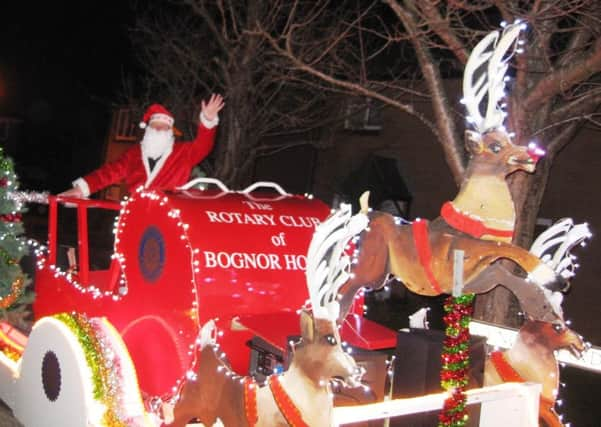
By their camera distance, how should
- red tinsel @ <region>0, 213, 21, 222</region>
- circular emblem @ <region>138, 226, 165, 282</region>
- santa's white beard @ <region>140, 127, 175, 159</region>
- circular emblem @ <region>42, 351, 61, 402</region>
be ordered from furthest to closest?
1. red tinsel @ <region>0, 213, 21, 222</region>
2. santa's white beard @ <region>140, 127, 175, 159</region>
3. circular emblem @ <region>138, 226, 165, 282</region>
4. circular emblem @ <region>42, 351, 61, 402</region>

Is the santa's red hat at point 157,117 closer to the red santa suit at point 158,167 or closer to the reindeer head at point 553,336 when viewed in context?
the red santa suit at point 158,167

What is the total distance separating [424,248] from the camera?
3760mm

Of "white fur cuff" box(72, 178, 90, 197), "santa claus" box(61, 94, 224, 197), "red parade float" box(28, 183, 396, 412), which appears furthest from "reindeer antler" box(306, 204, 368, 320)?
"white fur cuff" box(72, 178, 90, 197)

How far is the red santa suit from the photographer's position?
6059 millimetres

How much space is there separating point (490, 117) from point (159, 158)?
11.3 feet

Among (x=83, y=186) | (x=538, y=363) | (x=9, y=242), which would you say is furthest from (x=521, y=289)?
(x=9, y=242)

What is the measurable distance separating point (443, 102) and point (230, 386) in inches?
133

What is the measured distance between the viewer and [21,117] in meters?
29.5

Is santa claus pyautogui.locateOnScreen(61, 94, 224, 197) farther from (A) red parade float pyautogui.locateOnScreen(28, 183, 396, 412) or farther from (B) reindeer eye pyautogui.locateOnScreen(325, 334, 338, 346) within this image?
(B) reindeer eye pyautogui.locateOnScreen(325, 334, 338, 346)

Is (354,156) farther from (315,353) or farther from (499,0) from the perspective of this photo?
(315,353)

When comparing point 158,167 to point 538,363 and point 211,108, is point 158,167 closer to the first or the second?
point 211,108

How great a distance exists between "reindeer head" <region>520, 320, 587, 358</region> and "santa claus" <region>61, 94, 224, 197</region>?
3343mm

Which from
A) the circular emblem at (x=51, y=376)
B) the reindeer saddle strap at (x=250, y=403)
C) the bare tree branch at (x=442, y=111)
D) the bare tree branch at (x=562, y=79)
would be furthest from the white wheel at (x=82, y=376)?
the bare tree branch at (x=562, y=79)

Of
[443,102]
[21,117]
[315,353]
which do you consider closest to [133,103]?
[443,102]
